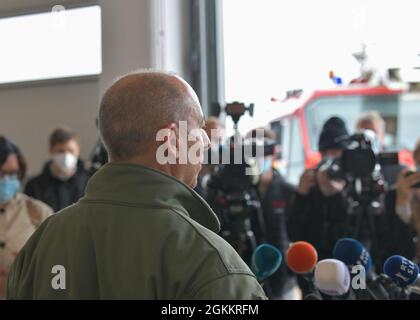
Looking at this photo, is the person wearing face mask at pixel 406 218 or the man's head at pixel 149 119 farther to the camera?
the person wearing face mask at pixel 406 218

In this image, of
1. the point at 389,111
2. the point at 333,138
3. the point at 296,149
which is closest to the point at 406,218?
the point at 333,138

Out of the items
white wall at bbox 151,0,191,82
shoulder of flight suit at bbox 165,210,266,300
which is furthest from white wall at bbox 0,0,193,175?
shoulder of flight suit at bbox 165,210,266,300

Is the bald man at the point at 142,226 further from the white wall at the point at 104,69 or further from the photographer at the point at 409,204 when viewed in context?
the white wall at the point at 104,69

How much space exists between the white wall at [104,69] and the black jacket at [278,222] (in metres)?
0.64

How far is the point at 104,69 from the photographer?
252cm

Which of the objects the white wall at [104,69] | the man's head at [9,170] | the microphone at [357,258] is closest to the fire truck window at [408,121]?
the white wall at [104,69]

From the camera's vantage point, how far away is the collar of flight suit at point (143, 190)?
948 millimetres

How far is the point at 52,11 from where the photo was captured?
93.5 inches

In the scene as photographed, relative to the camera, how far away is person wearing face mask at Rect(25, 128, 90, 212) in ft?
8.79

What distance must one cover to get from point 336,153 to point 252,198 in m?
0.34

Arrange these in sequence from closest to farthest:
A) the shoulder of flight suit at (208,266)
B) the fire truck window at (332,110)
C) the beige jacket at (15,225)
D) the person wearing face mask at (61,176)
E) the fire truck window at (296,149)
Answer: the shoulder of flight suit at (208,266) → the beige jacket at (15,225) → the person wearing face mask at (61,176) → the fire truck window at (296,149) → the fire truck window at (332,110)

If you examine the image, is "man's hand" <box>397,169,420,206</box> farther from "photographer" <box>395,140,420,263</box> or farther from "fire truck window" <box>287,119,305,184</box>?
"fire truck window" <box>287,119,305,184</box>

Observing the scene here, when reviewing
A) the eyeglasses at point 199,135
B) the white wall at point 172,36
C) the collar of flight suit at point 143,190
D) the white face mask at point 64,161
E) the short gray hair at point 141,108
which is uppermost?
the white wall at point 172,36

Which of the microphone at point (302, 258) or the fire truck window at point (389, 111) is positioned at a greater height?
the fire truck window at point (389, 111)
